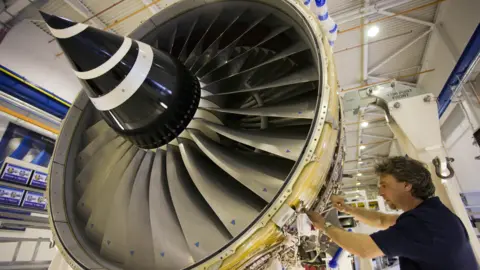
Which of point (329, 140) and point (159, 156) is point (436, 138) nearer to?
point (329, 140)

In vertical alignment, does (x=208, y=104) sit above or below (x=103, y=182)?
above

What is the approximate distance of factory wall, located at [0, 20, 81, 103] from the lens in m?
4.63

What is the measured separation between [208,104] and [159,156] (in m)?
0.44

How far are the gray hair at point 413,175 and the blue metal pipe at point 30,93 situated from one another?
5461 millimetres

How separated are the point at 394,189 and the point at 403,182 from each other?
66 millimetres

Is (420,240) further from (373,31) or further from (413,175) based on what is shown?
(373,31)

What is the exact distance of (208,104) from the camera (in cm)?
172

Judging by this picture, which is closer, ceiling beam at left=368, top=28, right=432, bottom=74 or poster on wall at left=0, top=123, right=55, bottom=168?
poster on wall at left=0, top=123, right=55, bottom=168

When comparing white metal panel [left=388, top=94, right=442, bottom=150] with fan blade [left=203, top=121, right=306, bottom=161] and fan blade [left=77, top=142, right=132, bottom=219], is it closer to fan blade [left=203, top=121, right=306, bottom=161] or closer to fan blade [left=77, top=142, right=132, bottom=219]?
fan blade [left=203, top=121, right=306, bottom=161]

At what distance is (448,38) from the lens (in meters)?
6.04

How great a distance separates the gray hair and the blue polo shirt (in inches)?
8.6

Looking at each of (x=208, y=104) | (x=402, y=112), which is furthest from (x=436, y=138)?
(x=208, y=104)

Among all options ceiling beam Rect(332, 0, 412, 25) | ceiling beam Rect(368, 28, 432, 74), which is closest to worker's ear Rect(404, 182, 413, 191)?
ceiling beam Rect(332, 0, 412, 25)

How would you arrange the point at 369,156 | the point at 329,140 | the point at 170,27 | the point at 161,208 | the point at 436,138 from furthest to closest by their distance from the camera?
the point at 369,156 → the point at 436,138 → the point at 170,27 → the point at 161,208 → the point at 329,140
